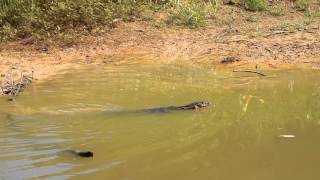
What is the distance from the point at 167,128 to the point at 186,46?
4266 millimetres

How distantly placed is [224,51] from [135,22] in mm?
2454

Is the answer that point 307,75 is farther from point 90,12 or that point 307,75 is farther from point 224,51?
point 90,12

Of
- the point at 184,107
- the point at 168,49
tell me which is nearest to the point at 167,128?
the point at 184,107

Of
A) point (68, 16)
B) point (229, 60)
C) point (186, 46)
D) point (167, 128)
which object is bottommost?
point (167, 128)

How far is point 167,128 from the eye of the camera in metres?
4.94

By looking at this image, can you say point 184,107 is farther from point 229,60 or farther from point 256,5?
point 256,5

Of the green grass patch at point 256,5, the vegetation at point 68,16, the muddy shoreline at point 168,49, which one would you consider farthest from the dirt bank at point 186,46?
the green grass patch at point 256,5

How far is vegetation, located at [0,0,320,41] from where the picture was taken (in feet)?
32.6

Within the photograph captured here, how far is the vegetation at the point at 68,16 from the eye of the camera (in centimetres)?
995

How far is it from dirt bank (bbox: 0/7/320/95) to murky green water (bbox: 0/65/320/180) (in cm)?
87

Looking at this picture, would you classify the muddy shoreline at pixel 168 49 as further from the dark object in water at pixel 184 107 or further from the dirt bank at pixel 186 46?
the dark object in water at pixel 184 107

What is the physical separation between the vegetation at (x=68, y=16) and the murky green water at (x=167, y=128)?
2701 mm

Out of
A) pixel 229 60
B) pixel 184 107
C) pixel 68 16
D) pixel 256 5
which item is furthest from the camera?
pixel 256 5

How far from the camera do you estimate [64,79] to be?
758cm
